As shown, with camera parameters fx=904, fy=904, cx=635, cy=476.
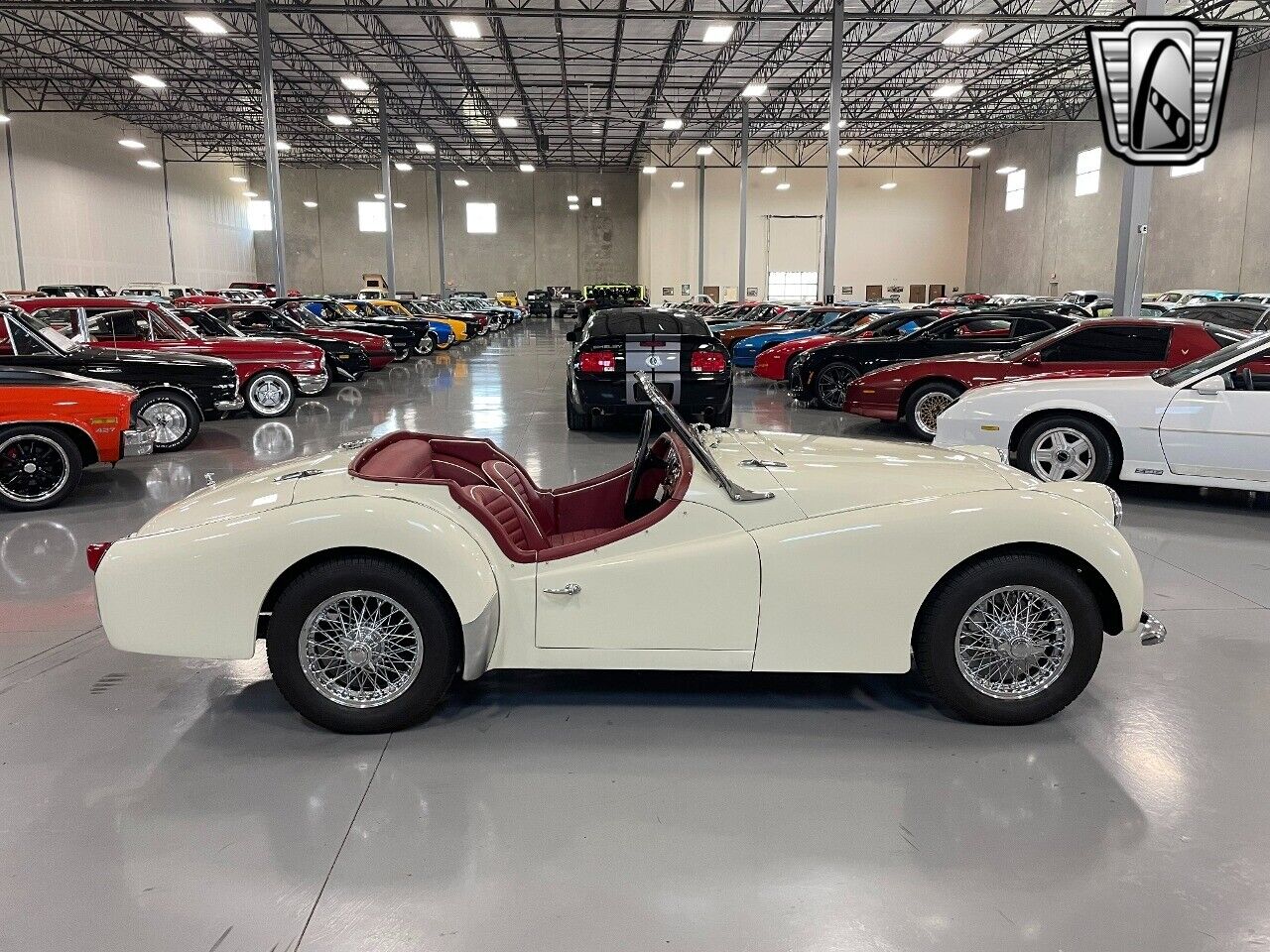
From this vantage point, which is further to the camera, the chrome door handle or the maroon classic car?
the maroon classic car

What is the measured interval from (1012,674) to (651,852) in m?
1.58

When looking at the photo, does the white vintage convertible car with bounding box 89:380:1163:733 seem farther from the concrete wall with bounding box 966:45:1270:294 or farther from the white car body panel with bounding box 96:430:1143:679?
the concrete wall with bounding box 966:45:1270:294

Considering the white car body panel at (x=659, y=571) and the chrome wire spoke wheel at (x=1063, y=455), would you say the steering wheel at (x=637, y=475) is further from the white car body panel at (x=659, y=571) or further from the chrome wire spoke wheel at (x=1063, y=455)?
the chrome wire spoke wheel at (x=1063, y=455)

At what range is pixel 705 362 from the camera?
32.0 ft

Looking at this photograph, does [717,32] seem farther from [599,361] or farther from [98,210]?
[98,210]

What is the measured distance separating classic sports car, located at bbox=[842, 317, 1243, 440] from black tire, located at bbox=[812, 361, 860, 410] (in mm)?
2595

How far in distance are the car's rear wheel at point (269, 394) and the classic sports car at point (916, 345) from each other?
7236 mm

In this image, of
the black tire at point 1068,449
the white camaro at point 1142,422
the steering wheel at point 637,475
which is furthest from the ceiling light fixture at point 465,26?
the steering wheel at point 637,475

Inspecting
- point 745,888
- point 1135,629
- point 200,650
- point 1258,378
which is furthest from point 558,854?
point 1258,378

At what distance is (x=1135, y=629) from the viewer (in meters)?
3.29

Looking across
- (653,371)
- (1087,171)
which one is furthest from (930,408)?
(1087,171)

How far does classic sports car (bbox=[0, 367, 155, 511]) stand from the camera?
6.79 meters

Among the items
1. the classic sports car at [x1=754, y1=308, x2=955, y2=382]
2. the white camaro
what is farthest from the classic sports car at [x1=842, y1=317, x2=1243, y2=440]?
the classic sports car at [x1=754, y1=308, x2=955, y2=382]

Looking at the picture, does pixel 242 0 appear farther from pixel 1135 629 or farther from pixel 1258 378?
pixel 1135 629
